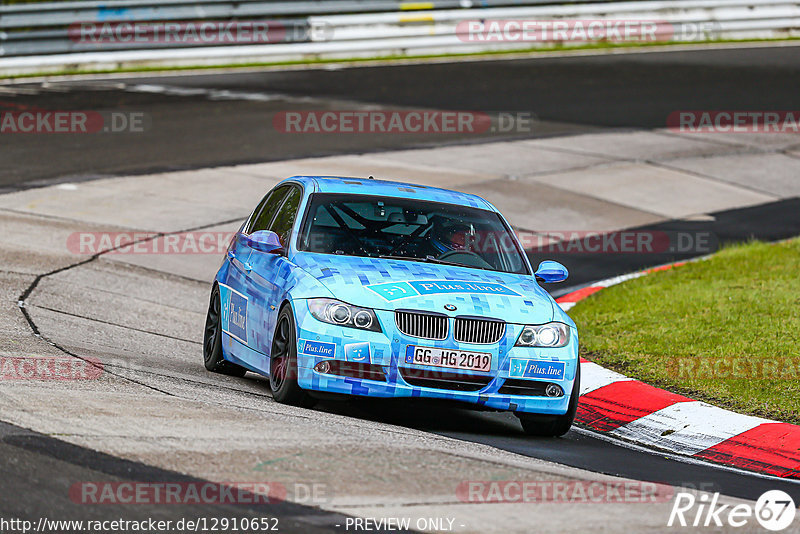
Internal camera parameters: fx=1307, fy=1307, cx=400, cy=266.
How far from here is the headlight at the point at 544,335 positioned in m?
8.05

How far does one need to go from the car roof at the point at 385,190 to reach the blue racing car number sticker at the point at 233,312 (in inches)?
37.4

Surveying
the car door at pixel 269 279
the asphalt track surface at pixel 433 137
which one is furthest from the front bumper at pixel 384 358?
the car door at pixel 269 279

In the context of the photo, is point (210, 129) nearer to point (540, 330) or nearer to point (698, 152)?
point (698, 152)

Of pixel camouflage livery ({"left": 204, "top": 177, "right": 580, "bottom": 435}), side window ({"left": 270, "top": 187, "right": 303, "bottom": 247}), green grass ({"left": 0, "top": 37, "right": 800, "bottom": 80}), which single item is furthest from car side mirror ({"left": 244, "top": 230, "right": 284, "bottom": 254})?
green grass ({"left": 0, "top": 37, "right": 800, "bottom": 80})

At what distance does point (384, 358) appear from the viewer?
7754 mm

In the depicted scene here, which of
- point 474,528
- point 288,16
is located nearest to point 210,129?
point 288,16

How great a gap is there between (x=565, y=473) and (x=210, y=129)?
1499 centimetres

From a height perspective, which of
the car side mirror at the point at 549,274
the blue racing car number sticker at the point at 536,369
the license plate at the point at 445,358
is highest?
the car side mirror at the point at 549,274

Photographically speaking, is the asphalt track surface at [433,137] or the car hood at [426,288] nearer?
the asphalt track surface at [433,137]

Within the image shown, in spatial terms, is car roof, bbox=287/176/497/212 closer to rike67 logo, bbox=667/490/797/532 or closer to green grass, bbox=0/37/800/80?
rike67 logo, bbox=667/490/797/532

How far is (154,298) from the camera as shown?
484 inches

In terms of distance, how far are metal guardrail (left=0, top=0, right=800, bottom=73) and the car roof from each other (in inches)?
705

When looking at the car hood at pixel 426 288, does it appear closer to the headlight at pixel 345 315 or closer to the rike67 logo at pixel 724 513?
the headlight at pixel 345 315

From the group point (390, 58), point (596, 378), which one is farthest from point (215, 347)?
point (390, 58)
